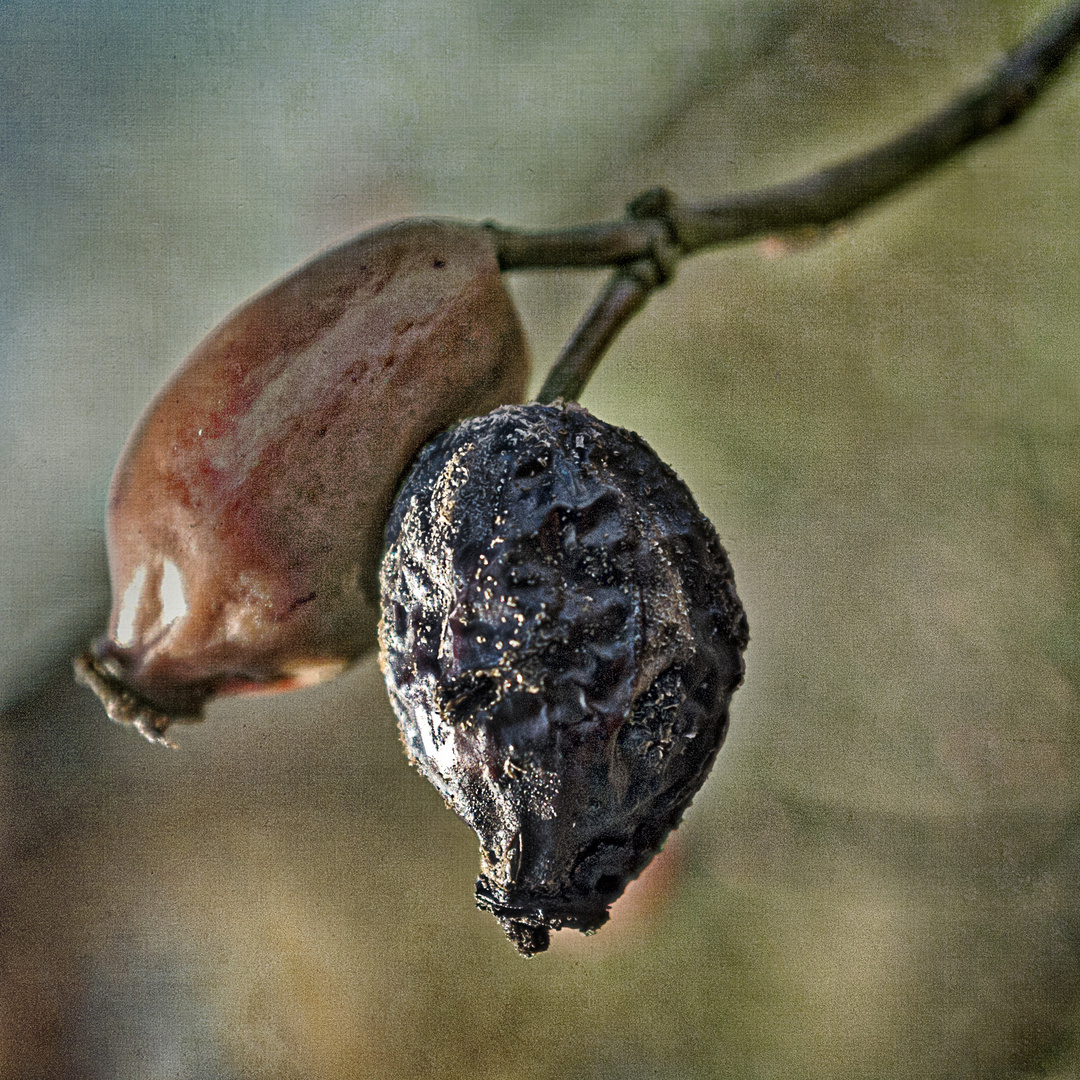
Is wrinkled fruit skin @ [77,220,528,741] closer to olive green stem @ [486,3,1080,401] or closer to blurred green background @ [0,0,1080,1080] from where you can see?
olive green stem @ [486,3,1080,401]

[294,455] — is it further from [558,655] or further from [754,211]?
[754,211]

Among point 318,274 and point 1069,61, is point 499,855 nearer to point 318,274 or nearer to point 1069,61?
point 318,274

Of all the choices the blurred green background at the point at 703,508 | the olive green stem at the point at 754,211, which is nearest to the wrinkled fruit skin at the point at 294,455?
the olive green stem at the point at 754,211

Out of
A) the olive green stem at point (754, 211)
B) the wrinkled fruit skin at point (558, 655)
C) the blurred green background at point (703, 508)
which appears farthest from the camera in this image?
the blurred green background at point (703, 508)

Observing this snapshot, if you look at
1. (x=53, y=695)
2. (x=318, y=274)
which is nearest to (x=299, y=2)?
(x=318, y=274)

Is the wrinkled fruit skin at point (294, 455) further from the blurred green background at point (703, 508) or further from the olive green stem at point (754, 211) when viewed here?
the blurred green background at point (703, 508)

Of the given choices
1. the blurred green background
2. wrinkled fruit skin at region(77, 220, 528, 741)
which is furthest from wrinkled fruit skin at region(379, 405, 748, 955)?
the blurred green background

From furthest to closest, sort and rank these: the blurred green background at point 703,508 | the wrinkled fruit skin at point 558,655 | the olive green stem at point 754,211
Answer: the blurred green background at point 703,508
the olive green stem at point 754,211
the wrinkled fruit skin at point 558,655
